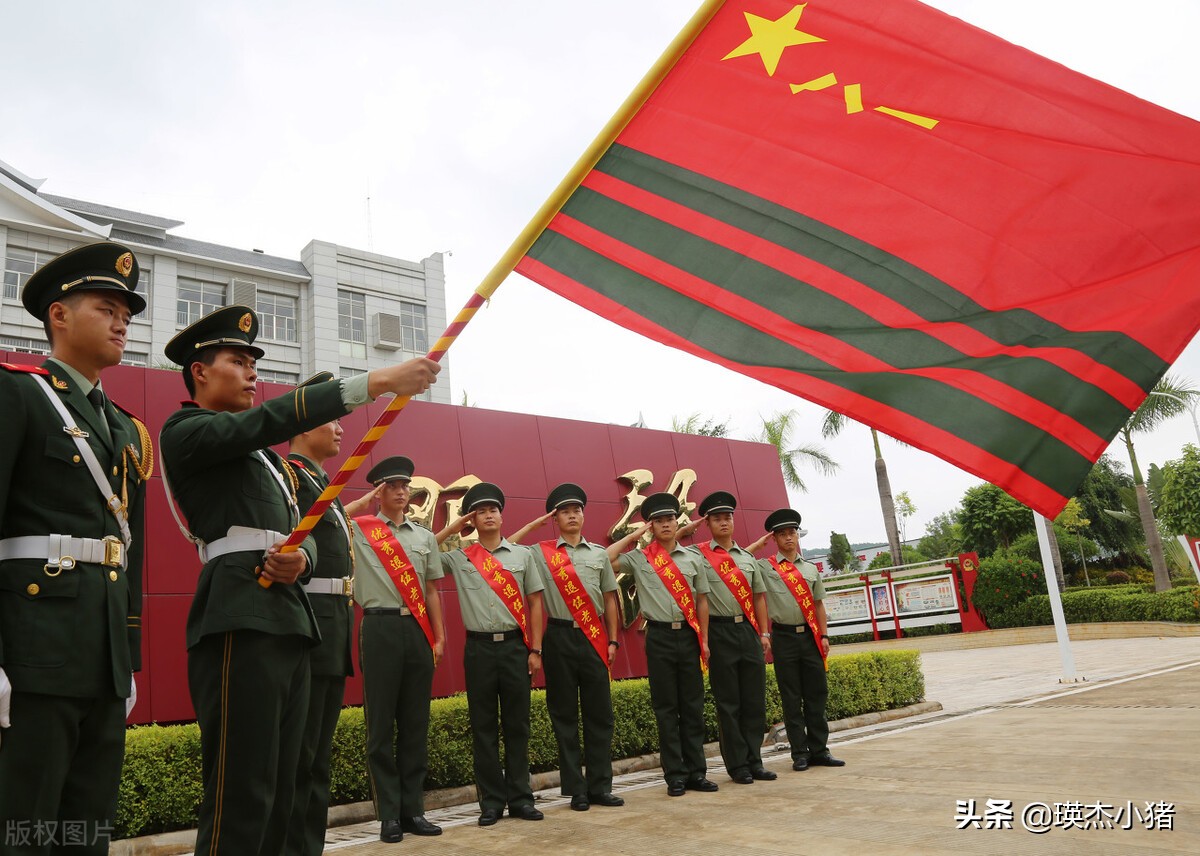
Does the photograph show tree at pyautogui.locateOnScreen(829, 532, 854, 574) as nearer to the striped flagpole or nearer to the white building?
the white building

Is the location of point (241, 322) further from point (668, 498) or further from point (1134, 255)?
point (668, 498)

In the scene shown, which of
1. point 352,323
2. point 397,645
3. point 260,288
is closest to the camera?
point 397,645

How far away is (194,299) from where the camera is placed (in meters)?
24.0

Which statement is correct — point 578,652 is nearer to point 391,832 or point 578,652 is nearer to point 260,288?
point 391,832

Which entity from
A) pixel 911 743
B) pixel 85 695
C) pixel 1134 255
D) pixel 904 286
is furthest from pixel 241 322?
pixel 911 743

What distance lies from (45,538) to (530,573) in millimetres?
3423

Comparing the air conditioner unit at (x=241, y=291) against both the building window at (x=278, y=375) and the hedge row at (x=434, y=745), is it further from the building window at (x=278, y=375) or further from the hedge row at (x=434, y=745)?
the hedge row at (x=434, y=745)

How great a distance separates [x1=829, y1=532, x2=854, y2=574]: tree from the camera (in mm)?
38575

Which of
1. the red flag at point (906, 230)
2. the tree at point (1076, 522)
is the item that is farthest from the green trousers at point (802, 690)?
the tree at point (1076, 522)

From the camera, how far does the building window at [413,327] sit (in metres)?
26.9

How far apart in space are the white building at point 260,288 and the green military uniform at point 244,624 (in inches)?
877

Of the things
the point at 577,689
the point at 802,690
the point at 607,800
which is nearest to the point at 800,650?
the point at 802,690

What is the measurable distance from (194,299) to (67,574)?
2454 centimetres

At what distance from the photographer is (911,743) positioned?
611 centimetres
